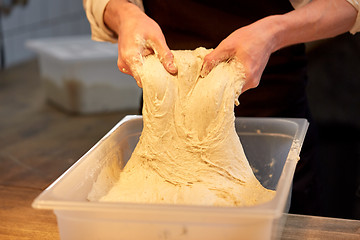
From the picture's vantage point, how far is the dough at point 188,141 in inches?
26.0

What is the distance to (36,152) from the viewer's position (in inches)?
67.3

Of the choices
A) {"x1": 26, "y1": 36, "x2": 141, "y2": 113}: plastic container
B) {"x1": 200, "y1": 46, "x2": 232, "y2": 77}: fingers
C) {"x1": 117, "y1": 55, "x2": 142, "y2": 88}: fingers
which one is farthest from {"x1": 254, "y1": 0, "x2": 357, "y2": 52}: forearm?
{"x1": 26, "y1": 36, "x2": 141, "y2": 113}: plastic container

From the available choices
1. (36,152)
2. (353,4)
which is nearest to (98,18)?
(353,4)

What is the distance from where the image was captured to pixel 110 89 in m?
2.14

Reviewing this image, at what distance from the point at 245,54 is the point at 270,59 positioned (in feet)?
0.87

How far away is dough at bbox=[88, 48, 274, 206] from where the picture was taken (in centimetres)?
66

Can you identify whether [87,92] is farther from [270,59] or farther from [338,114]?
[270,59]

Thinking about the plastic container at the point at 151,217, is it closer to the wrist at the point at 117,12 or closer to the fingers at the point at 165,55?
the fingers at the point at 165,55

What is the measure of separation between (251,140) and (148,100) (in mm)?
244

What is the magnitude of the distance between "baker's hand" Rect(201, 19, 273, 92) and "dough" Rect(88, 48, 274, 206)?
0.04ft

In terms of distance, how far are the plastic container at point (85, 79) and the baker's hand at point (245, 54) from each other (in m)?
1.44

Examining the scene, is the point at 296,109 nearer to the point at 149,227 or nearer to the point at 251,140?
the point at 251,140

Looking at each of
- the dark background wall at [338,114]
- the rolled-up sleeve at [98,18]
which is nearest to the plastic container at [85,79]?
the dark background wall at [338,114]

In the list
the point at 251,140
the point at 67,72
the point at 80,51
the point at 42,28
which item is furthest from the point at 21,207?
the point at 42,28
